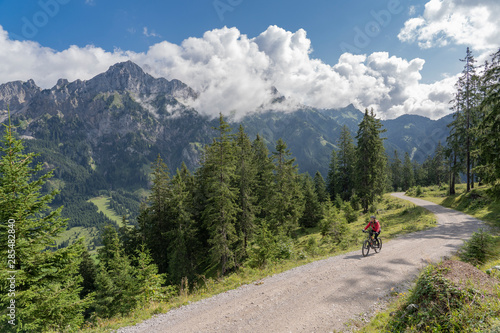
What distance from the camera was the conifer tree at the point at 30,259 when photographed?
8.68m

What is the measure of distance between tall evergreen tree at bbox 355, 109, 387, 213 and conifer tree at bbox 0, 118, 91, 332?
3524cm

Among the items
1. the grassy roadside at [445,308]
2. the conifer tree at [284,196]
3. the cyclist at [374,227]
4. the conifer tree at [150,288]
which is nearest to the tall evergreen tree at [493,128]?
the cyclist at [374,227]

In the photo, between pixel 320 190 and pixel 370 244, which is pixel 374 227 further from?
pixel 320 190

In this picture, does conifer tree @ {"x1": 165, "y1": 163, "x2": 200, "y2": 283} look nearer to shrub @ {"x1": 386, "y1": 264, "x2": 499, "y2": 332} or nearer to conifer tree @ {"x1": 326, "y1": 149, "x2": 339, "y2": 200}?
shrub @ {"x1": 386, "y1": 264, "x2": 499, "y2": 332}

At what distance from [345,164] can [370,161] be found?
2005cm

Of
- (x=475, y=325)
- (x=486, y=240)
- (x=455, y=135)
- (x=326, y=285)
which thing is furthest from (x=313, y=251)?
→ (x=455, y=135)

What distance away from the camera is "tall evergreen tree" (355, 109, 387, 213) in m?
33.6

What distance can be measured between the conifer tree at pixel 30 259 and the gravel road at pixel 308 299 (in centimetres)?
341

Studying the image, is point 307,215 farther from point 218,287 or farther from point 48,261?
point 48,261

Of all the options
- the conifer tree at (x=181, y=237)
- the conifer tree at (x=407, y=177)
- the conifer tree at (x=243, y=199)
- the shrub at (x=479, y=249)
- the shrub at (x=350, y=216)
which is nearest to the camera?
the shrub at (x=479, y=249)

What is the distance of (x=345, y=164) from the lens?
53594 mm

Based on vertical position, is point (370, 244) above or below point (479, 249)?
A: below

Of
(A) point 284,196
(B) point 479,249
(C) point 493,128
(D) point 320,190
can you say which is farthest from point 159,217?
(C) point 493,128

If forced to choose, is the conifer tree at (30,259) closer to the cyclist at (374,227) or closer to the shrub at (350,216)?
the cyclist at (374,227)
